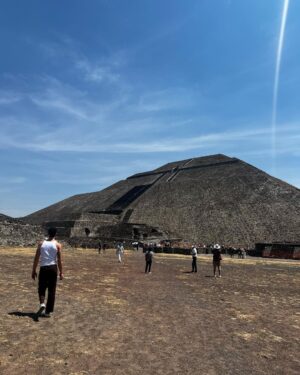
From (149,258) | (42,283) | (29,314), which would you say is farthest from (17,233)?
(42,283)

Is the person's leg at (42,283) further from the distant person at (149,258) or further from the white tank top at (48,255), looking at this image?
the distant person at (149,258)

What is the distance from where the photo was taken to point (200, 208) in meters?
84.4

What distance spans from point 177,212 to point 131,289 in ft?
232

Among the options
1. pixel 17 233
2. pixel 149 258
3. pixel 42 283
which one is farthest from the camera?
pixel 17 233

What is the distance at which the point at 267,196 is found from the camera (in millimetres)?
80750

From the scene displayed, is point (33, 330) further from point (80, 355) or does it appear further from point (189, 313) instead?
point (189, 313)

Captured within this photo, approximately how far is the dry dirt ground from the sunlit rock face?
5421cm

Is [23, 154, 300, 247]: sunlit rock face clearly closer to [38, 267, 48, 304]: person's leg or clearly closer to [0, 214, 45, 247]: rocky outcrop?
[0, 214, 45, 247]: rocky outcrop

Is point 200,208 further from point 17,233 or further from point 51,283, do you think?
point 51,283

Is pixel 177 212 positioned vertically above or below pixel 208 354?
above

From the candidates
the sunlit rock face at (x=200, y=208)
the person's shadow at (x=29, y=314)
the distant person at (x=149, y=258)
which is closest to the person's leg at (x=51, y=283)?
the person's shadow at (x=29, y=314)

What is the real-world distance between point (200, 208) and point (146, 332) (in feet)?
250

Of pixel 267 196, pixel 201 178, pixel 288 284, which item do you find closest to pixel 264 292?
pixel 288 284

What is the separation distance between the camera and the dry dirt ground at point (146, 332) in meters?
6.77
